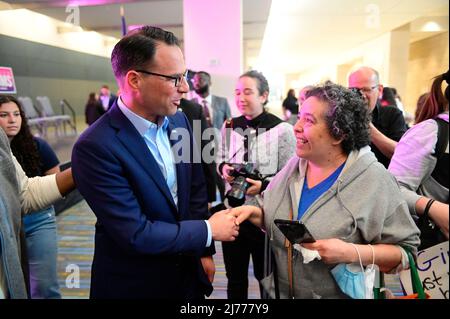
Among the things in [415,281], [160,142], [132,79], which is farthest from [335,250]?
[132,79]

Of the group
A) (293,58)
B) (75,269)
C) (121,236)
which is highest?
(293,58)

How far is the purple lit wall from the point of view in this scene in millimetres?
1062

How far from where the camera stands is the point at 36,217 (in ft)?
4.34

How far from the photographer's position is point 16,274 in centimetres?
87

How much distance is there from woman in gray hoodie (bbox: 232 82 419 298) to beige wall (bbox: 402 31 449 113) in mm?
263

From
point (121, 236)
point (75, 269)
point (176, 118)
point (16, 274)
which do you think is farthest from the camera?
point (75, 269)

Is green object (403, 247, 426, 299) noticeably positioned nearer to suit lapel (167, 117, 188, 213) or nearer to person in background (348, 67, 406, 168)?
person in background (348, 67, 406, 168)

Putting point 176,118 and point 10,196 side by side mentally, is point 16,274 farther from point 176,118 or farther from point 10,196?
point 176,118

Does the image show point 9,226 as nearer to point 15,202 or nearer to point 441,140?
point 15,202

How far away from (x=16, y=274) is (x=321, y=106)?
1.03 meters

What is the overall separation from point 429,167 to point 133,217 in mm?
793

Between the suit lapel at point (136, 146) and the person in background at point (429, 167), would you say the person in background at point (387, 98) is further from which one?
the suit lapel at point (136, 146)

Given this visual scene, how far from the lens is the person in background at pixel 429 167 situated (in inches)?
30.1
